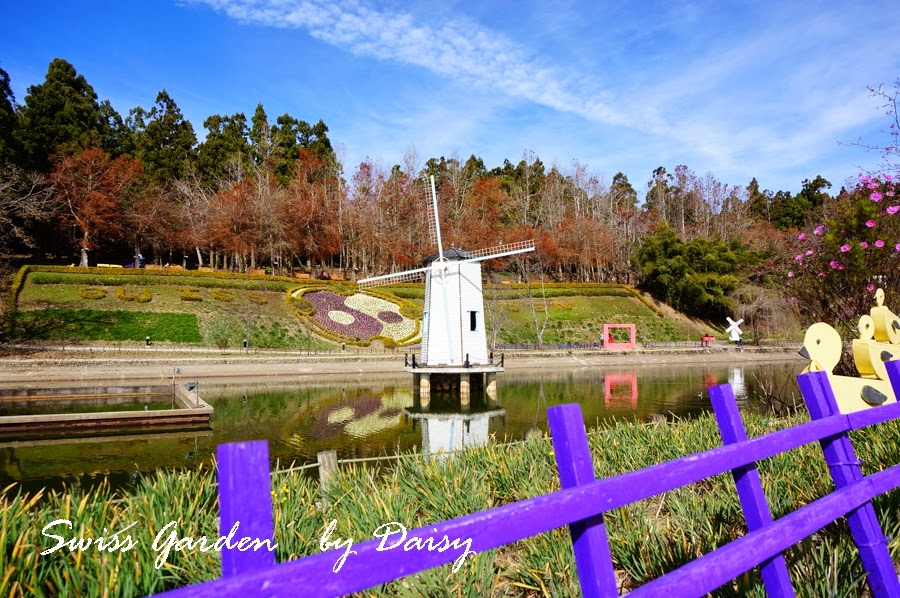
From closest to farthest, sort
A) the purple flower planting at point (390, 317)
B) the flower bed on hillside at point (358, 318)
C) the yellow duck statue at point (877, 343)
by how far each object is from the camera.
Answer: the yellow duck statue at point (877, 343) < the flower bed on hillside at point (358, 318) < the purple flower planting at point (390, 317)

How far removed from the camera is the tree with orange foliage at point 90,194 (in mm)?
38750

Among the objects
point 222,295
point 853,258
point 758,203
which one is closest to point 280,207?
point 222,295

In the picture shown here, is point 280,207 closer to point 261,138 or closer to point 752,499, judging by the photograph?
point 261,138

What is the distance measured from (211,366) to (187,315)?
285 inches

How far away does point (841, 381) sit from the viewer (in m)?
6.12

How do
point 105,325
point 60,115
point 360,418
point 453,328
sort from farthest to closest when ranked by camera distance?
1. point 60,115
2. point 105,325
3. point 453,328
4. point 360,418

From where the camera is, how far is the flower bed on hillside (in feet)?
112

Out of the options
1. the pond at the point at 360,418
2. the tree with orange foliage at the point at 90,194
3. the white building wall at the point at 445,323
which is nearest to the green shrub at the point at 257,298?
the pond at the point at 360,418

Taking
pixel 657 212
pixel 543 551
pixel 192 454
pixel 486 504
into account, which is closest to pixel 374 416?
pixel 192 454

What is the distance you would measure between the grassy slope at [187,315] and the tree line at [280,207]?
5113 mm

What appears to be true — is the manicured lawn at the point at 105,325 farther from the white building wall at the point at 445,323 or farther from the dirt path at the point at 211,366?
the white building wall at the point at 445,323

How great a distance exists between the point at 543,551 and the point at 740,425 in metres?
1.78

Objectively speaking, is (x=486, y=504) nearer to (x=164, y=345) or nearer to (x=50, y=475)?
(x=50, y=475)

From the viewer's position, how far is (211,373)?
2542 cm
